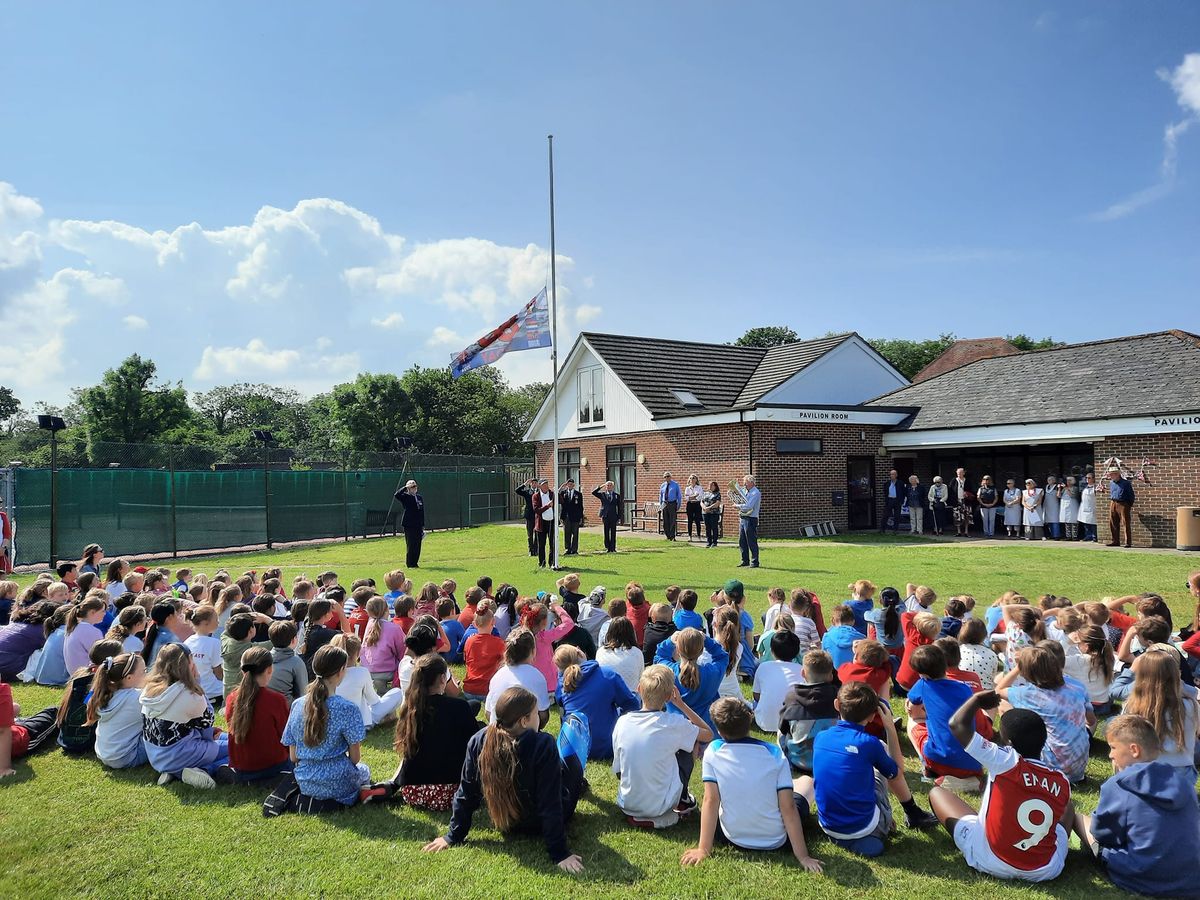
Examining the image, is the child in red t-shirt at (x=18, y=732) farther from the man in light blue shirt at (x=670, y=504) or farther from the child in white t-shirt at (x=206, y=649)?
the man in light blue shirt at (x=670, y=504)

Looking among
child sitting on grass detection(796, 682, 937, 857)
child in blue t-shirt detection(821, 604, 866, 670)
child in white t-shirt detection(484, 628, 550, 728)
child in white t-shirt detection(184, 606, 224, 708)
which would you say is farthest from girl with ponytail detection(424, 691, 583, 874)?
child in white t-shirt detection(184, 606, 224, 708)

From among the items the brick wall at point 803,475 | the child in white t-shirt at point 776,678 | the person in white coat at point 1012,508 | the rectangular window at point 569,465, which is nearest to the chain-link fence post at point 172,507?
the rectangular window at point 569,465

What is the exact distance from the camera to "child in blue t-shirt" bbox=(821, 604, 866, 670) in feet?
20.3

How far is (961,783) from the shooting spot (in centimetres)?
477

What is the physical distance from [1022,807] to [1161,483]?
16.8m

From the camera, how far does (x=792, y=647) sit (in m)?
5.47

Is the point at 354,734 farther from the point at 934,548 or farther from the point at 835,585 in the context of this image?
the point at 934,548

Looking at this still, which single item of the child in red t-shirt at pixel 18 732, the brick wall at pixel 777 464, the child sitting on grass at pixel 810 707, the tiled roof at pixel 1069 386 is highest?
the tiled roof at pixel 1069 386

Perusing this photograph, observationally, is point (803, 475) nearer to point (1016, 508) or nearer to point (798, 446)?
point (798, 446)

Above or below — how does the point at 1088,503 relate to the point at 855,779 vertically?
above

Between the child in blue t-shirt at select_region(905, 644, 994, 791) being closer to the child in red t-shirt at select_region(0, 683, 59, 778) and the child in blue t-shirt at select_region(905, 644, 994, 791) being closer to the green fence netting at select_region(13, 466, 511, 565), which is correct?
the child in red t-shirt at select_region(0, 683, 59, 778)

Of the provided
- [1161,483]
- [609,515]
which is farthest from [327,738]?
[1161,483]

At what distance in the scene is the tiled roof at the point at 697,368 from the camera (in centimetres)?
2530

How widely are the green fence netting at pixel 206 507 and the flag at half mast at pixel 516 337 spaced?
9.08 metres
